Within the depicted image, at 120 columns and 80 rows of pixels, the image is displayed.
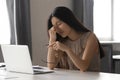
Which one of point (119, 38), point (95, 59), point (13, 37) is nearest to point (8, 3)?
point (13, 37)

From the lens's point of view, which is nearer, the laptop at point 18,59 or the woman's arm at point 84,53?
the laptop at point 18,59

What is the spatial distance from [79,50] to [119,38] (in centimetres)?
328

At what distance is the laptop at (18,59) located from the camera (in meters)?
2.06

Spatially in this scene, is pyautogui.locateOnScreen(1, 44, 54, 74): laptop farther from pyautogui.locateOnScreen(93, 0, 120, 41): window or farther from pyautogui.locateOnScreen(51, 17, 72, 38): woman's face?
pyautogui.locateOnScreen(93, 0, 120, 41): window

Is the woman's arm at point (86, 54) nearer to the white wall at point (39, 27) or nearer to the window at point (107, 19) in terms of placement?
the white wall at point (39, 27)

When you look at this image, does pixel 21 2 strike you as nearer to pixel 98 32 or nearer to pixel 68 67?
pixel 68 67

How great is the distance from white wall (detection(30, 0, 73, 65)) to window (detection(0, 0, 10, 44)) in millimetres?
447

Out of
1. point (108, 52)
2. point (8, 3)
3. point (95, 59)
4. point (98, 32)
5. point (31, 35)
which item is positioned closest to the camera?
point (95, 59)

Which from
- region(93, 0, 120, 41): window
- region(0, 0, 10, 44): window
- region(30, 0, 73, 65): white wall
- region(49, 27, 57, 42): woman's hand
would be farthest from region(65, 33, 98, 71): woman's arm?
region(93, 0, 120, 41): window

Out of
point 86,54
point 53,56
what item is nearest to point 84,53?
point 86,54

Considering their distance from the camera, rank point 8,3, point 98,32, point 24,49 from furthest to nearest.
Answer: point 98,32 → point 8,3 → point 24,49

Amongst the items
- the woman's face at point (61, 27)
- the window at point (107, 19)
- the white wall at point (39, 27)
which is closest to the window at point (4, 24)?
the white wall at point (39, 27)

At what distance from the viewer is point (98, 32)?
5438mm

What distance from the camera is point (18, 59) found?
6.99 ft
